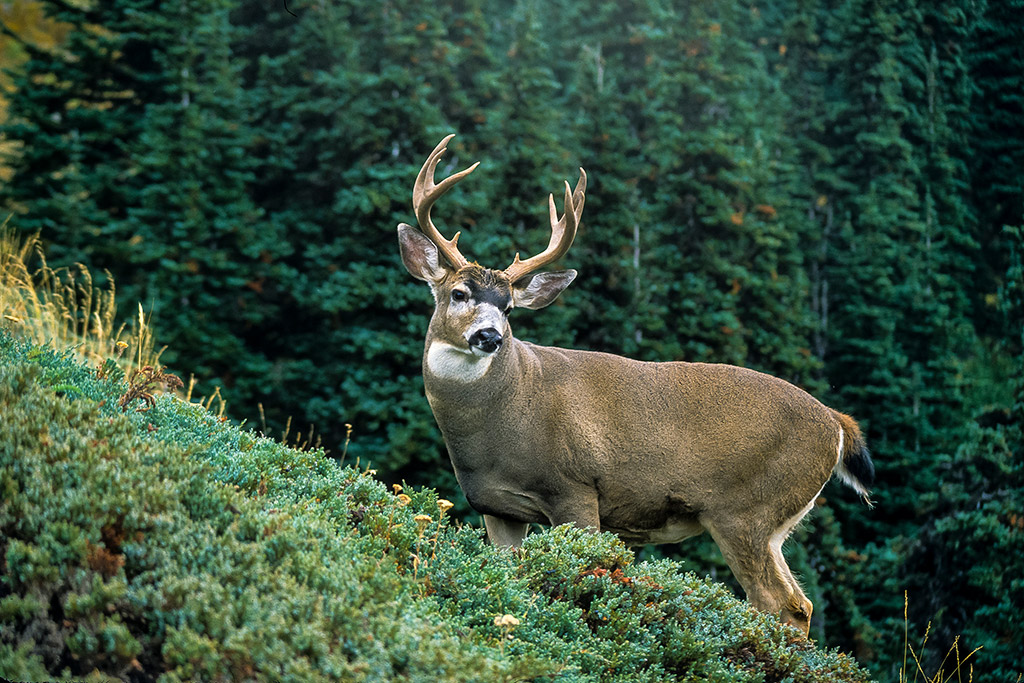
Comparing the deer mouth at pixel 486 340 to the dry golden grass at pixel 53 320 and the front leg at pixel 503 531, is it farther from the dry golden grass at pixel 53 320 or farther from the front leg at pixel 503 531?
the dry golden grass at pixel 53 320

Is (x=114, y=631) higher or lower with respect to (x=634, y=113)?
higher

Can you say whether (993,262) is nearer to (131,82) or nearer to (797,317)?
(797,317)

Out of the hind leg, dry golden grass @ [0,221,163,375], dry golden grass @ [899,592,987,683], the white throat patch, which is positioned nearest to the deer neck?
the white throat patch

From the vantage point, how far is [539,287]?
673cm

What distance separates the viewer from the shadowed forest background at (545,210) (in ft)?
40.0

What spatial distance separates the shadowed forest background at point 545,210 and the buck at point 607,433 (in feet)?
15.5

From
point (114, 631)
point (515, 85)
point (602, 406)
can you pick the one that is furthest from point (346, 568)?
point (515, 85)

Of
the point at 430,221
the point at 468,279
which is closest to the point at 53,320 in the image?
the point at 430,221

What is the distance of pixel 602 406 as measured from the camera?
632 centimetres

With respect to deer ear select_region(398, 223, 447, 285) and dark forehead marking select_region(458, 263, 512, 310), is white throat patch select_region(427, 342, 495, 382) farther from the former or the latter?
deer ear select_region(398, 223, 447, 285)

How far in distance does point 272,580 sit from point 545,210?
9.32 metres

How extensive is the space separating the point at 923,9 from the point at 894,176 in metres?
2.56

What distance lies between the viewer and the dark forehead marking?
19.9 ft

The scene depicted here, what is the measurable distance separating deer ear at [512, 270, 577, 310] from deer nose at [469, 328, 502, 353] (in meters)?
0.81
